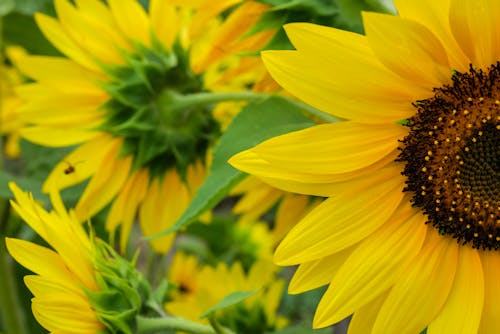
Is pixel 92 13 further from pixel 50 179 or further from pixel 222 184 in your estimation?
pixel 222 184

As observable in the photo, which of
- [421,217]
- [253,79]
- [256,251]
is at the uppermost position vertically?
[253,79]

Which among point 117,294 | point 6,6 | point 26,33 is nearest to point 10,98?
point 26,33

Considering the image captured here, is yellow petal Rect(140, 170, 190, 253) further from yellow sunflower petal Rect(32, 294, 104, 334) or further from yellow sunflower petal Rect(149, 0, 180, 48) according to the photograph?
yellow sunflower petal Rect(32, 294, 104, 334)

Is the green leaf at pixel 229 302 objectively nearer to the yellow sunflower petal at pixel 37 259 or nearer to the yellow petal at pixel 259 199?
the yellow sunflower petal at pixel 37 259

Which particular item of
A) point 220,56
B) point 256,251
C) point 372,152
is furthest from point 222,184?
point 256,251


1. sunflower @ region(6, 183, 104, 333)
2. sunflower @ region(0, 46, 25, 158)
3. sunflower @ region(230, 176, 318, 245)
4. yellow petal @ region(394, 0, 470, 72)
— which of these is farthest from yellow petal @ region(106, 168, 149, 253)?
sunflower @ region(0, 46, 25, 158)

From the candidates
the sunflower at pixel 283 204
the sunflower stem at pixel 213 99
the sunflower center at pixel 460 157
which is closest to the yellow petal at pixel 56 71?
the sunflower stem at pixel 213 99
